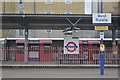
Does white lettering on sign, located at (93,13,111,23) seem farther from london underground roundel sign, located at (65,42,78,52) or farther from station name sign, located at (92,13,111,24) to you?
london underground roundel sign, located at (65,42,78,52)

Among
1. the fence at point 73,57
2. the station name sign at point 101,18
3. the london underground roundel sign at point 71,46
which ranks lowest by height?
the fence at point 73,57

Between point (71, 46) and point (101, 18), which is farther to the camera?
point (71, 46)

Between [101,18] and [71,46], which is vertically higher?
[101,18]

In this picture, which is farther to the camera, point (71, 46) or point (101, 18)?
point (71, 46)

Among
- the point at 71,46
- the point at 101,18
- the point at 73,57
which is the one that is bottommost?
the point at 73,57

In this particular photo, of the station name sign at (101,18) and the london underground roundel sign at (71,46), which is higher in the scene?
the station name sign at (101,18)

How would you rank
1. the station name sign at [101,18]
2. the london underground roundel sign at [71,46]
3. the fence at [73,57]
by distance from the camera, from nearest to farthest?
the station name sign at [101,18]
the london underground roundel sign at [71,46]
the fence at [73,57]

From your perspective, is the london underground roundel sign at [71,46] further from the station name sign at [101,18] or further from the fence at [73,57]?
the station name sign at [101,18]

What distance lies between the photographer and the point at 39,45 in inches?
1537

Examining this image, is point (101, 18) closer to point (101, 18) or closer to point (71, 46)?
point (101, 18)

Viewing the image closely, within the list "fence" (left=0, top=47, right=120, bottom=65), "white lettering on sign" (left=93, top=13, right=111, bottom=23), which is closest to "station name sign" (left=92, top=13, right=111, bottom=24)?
"white lettering on sign" (left=93, top=13, right=111, bottom=23)

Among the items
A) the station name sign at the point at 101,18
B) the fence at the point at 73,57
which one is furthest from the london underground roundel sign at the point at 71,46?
the station name sign at the point at 101,18

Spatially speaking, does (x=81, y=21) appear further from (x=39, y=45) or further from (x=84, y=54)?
(x=39, y=45)

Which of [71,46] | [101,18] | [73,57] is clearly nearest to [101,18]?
[101,18]
